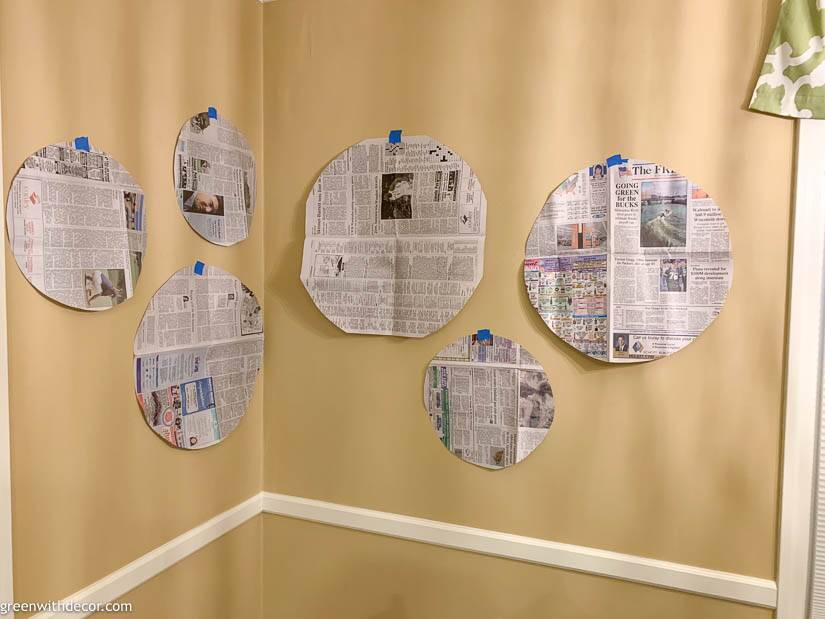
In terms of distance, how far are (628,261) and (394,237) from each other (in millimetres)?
605

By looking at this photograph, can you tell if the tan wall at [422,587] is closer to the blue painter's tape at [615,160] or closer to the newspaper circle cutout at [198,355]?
the newspaper circle cutout at [198,355]

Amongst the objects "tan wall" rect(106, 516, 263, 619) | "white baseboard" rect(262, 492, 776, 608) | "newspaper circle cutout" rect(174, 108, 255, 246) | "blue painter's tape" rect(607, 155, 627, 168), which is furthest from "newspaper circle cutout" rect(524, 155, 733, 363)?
"tan wall" rect(106, 516, 263, 619)

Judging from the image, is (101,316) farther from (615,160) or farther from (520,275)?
(615,160)

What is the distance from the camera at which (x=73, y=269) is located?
1.20 metres

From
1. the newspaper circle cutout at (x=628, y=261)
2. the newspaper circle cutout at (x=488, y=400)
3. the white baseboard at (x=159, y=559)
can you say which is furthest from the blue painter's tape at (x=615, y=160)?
the white baseboard at (x=159, y=559)

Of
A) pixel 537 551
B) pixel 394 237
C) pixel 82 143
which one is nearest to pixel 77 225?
pixel 82 143

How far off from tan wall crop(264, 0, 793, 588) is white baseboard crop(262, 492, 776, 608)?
3 cm

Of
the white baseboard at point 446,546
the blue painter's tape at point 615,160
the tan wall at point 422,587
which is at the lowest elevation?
the tan wall at point 422,587

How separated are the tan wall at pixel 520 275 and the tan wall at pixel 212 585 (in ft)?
0.31

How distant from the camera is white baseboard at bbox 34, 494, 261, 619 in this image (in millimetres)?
1255

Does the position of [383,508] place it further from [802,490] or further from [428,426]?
[802,490]

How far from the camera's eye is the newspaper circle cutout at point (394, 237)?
60.9 inches

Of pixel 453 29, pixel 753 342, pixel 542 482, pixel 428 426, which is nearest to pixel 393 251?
pixel 428 426

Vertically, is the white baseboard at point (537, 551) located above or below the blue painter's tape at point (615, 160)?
below
